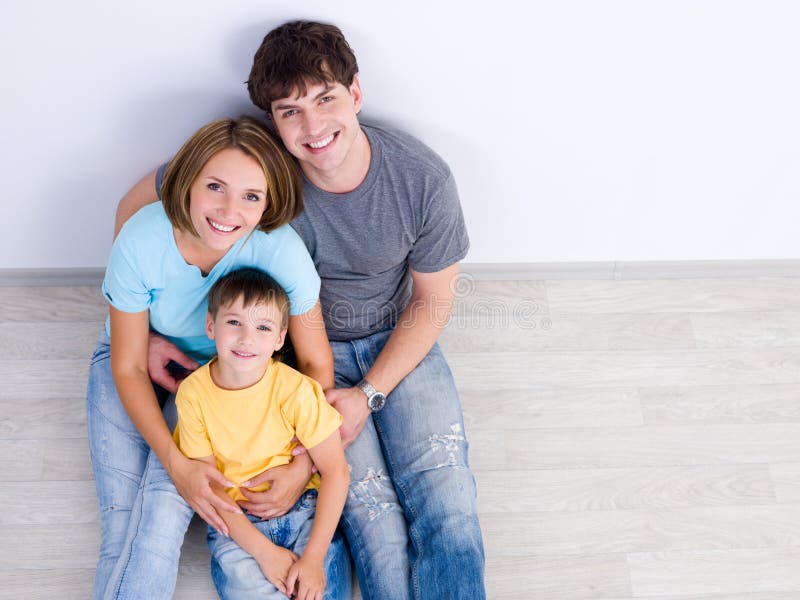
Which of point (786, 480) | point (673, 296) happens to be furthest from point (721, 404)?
point (673, 296)

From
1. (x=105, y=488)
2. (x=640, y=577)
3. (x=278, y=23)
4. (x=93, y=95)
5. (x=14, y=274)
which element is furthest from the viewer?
(x=14, y=274)

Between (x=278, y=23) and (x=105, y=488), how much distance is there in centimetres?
105

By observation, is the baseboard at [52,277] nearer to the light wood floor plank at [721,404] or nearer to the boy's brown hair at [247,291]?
the boy's brown hair at [247,291]

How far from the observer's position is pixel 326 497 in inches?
64.7

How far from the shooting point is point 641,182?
1919 mm

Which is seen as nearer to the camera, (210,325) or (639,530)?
(210,325)

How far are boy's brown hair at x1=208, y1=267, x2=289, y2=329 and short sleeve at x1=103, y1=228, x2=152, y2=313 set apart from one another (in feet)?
0.47

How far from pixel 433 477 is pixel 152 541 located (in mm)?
594

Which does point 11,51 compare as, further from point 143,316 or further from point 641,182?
point 641,182

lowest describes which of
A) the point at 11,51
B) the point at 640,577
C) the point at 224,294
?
the point at 640,577

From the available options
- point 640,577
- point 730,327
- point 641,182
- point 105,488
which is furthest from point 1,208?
point 730,327

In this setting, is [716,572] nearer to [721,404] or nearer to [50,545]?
[721,404]

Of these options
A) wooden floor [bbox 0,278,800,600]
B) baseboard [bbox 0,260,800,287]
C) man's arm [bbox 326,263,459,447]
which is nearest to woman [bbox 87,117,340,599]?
man's arm [bbox 326,263,459,447]

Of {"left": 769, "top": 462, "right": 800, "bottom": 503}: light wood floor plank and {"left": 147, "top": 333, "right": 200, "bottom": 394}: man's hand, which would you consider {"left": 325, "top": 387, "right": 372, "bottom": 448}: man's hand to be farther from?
{"left": 769, "top": 462, "right": 800, "bottom": 503}: light wood floor plank
